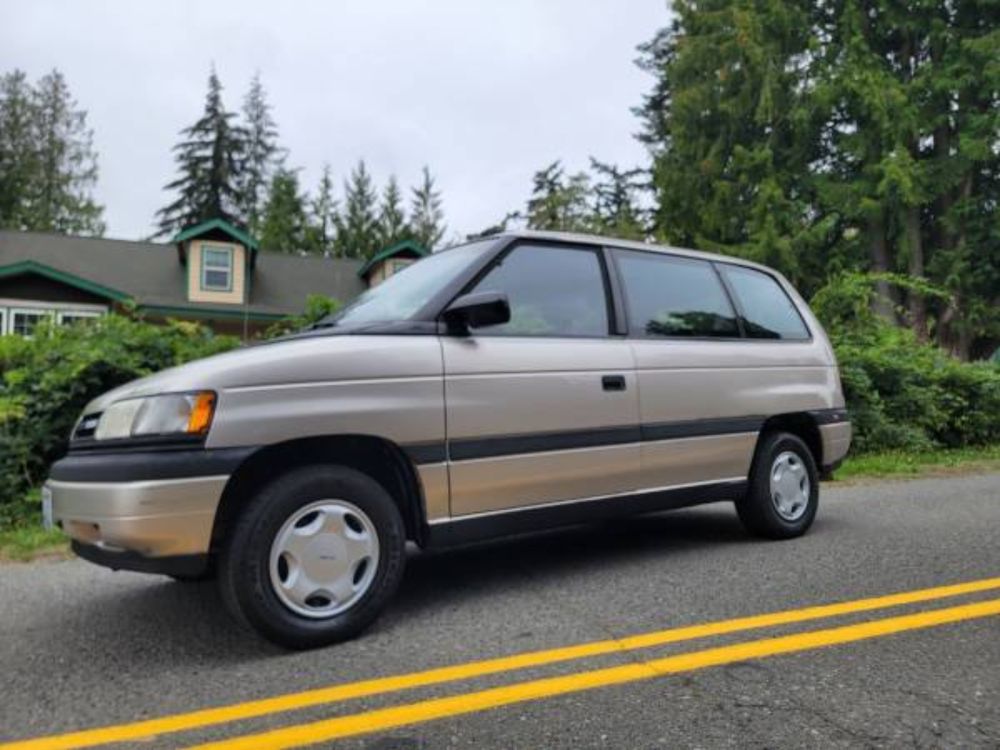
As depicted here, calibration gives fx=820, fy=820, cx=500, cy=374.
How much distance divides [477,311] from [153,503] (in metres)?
1.52

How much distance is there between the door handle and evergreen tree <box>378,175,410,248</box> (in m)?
43.7

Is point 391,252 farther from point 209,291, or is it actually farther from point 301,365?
point 301,365

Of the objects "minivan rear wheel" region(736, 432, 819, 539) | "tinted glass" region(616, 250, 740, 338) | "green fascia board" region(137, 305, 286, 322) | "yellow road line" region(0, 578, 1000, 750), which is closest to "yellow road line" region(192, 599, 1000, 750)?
"yellow road line" region(0, 578, 1000, 750)

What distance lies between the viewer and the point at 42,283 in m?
20.2

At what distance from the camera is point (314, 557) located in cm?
323

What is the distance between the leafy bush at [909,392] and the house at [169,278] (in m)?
13.0

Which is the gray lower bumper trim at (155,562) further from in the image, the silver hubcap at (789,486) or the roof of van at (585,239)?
the silver hubcap at (789,486)

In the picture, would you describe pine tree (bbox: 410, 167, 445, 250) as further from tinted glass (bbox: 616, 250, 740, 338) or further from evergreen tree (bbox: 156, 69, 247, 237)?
tinted glass (bbox: 616, 250, 740, 338)

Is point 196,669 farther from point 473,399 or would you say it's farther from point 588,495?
point 588,495

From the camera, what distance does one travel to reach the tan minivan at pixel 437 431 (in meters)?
3.08

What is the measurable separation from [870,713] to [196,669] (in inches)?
93.3

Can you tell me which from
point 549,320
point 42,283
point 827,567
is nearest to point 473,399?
point 549,320

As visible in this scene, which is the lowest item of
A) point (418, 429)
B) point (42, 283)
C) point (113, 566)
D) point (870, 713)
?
point (870, 713)

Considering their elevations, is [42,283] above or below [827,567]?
above
